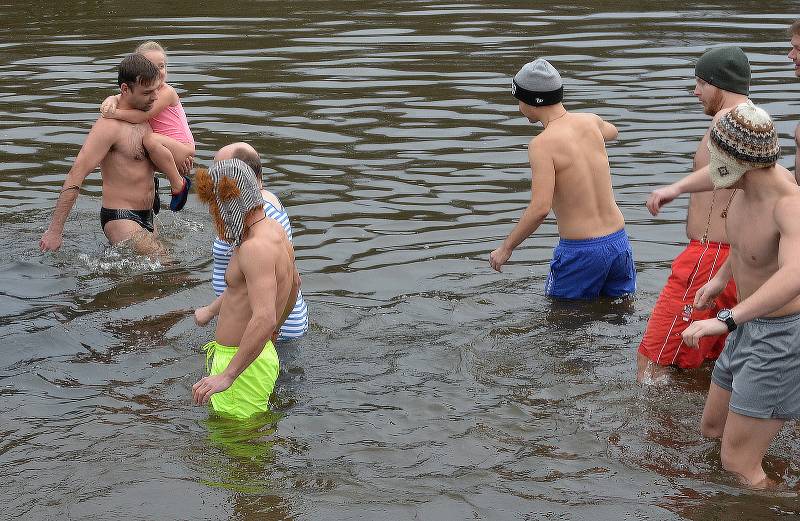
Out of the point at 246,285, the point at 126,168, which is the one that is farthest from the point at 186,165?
the point at 246,285

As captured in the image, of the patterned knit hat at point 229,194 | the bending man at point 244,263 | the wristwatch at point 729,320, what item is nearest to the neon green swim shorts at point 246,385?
the bending man at point 244,263

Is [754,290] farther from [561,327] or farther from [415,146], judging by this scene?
[415,146]

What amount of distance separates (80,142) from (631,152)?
5.83 meters

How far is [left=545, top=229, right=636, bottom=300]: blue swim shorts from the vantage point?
7.86m

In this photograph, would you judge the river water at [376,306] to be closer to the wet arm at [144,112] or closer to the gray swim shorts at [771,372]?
the gray swim shorts at [771,372]

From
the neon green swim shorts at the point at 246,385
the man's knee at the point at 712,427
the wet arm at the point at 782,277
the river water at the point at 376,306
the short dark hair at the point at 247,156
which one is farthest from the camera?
the short dark hair at the point at 247,156

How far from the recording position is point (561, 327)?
25.8 ft

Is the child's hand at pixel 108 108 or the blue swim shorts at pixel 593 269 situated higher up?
the child's hand at pixel 108 108

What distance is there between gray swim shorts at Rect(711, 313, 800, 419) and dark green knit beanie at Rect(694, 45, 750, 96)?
1.80 meters

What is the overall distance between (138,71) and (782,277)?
→ 5.35m

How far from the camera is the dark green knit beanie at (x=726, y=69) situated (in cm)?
648

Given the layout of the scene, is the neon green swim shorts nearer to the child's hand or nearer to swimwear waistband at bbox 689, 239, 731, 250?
swimwear waistband at bbox 689, 239, 731, 250

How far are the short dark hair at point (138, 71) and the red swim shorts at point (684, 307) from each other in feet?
13.7

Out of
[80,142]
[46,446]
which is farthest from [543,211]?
[80,142]
